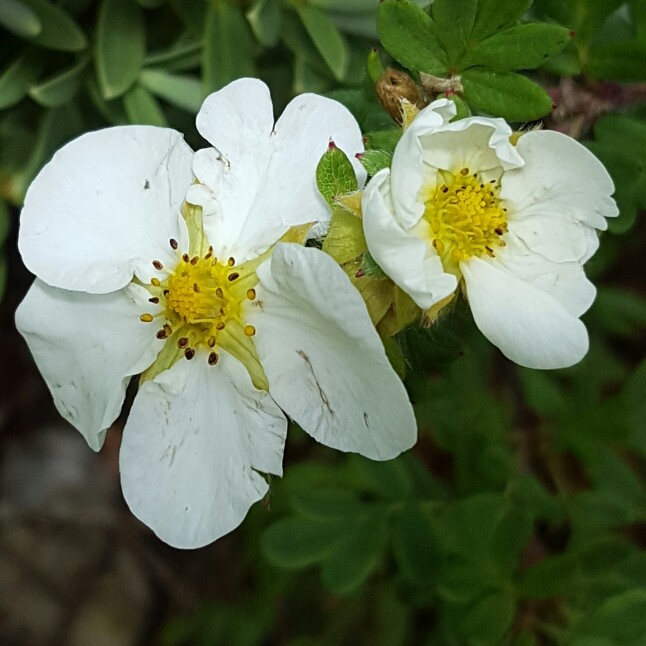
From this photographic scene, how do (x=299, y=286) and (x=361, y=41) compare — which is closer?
(x=299, y=286)

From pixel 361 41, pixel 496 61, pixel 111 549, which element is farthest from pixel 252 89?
pixel 111 549

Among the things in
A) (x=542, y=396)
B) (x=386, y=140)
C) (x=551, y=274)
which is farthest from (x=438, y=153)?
(x=542, y=396)

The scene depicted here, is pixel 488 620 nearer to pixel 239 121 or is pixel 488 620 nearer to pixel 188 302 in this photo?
pixel 188 302

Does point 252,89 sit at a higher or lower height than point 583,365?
higher

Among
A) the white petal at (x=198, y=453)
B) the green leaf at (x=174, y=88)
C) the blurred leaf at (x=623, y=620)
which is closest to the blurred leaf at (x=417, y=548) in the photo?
the blurred leaf at (x=623, y=620)

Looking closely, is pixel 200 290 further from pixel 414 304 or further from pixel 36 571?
pixel 36 571

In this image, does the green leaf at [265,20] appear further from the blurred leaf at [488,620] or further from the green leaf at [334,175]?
the blurred leaf at [488,620]
